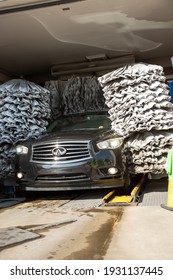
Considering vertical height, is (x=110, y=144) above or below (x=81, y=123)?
below

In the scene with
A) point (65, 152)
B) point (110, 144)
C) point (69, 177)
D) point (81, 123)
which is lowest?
point (69, 177)

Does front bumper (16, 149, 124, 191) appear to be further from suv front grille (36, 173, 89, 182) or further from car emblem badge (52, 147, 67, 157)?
car emblem badge (52, 147, 67, 157)

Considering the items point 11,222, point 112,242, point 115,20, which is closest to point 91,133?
point 11,222

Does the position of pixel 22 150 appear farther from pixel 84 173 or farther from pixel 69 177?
pixel 84 173

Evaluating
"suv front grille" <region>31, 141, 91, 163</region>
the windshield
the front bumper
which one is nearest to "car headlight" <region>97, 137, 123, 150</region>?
the front bumper

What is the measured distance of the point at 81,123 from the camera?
622 centimetres

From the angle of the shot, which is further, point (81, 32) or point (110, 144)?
point (81, 32)

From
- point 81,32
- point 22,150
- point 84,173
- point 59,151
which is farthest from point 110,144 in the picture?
point 81,32

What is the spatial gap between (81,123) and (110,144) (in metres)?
1.35

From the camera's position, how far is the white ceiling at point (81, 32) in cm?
632

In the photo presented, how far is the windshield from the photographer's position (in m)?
5.93

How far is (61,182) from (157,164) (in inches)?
55.4

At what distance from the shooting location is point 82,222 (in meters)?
3.72
